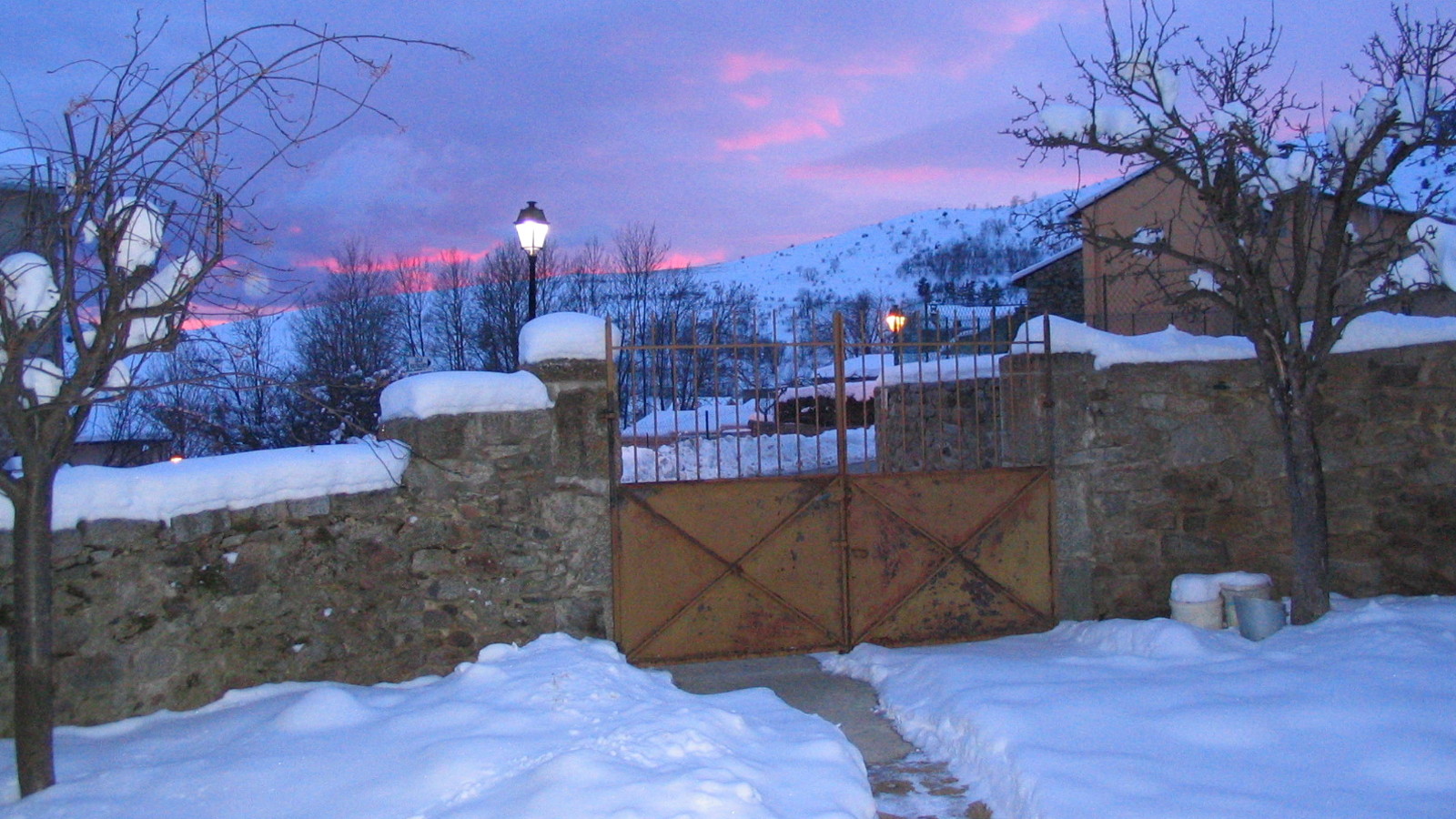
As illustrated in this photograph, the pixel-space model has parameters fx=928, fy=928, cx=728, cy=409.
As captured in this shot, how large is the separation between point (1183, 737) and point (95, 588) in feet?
16.2

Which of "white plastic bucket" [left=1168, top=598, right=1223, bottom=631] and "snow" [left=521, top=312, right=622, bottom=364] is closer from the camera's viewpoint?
"snow" [left=521, top=312, right=622, bottom=364]

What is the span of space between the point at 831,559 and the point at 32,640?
3952 mm

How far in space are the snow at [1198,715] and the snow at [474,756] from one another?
65 centimetres

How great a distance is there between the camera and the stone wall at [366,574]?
14.3 ft

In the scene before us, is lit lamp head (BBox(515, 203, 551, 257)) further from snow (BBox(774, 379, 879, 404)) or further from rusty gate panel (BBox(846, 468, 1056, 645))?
snow (BBox(774, 379, 879, 404))

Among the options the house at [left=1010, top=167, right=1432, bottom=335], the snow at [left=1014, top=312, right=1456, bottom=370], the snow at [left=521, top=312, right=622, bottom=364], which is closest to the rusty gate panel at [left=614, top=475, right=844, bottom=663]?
the snow at [left=521, top=312, right=622, bottom=364]

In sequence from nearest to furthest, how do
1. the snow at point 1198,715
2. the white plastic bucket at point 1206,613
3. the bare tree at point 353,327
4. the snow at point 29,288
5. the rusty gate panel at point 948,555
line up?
the snow at point 29,288 < the snow at point 1198,715 < the white plastic bucket at point 1206,613 < the rusty gate panel at point 948,555 < the bare tree at point 353,327

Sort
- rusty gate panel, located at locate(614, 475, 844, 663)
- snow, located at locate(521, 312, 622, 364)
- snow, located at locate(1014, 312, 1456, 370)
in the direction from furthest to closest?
snow, located at locate(1014, 312, 1456, 370) → rusty gate panel, located at locate(614, 475, 844, 663) → snow, located at locate(521, 312, 622, 364)

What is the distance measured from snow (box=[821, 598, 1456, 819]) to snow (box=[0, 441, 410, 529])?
294 cm

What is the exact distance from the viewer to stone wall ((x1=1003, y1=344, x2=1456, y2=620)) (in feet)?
19.7

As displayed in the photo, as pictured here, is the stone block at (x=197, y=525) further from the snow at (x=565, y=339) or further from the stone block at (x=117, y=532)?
the snow at (x=565, y=339)

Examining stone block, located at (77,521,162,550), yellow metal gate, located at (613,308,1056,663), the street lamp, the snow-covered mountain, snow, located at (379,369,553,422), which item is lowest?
yellow metal gate, located at (613,308,1056,663)

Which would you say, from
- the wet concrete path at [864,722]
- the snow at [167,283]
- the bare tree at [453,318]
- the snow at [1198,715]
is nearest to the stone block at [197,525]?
the snow at [167,283]

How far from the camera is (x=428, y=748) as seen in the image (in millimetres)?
3766
